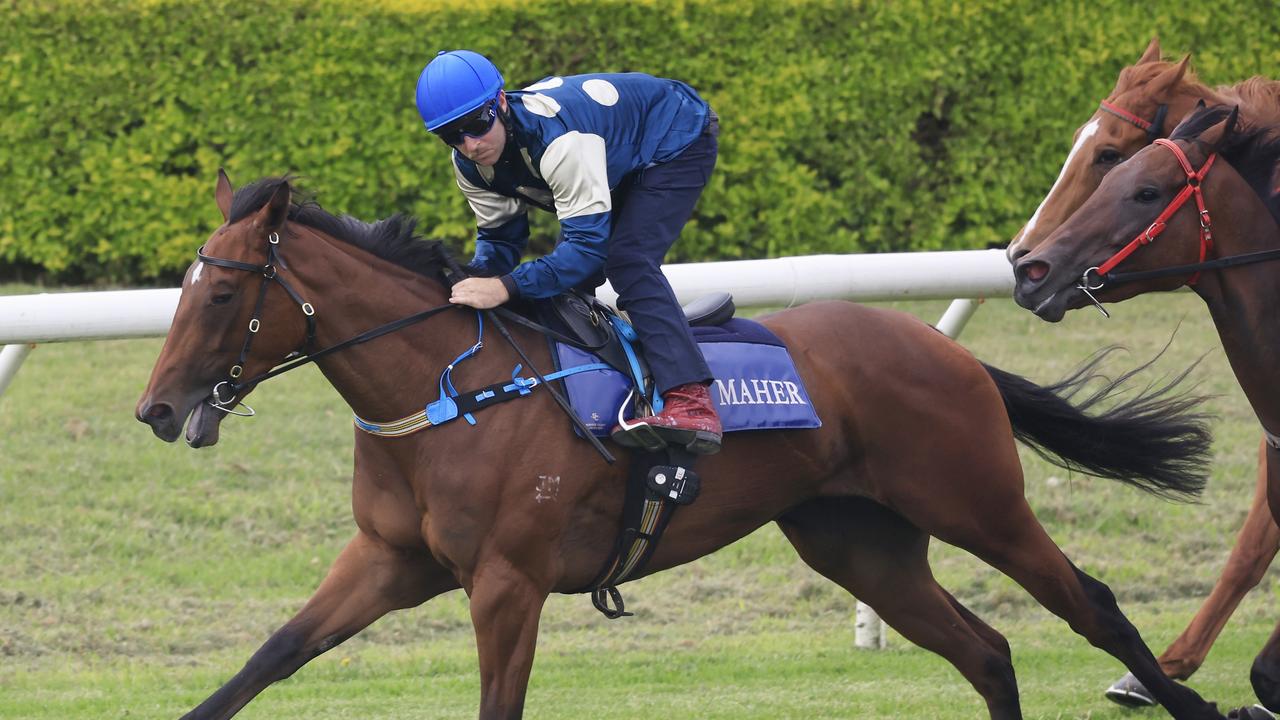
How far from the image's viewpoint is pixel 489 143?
3.85 metres

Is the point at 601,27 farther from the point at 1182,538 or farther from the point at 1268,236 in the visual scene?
the point at 1268,236

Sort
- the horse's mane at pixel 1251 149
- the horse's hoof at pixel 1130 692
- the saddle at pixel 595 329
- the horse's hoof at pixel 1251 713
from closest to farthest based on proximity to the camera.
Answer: the saddle at pixel 595 329 → the horse's mane at pixel 1251 149 → the horse's hoof at pixel 1251 713 → the horse's hoof at pixel 1130 692

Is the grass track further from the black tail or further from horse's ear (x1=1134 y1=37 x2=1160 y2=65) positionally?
horse's ear (x1=1134 y1=37 x2=1160 y2=65)

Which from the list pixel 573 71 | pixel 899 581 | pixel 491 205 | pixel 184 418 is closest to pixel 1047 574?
pixel 899 581

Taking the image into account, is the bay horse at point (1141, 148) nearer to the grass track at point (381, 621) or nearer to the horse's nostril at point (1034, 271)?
the grass track at point (381, 621)

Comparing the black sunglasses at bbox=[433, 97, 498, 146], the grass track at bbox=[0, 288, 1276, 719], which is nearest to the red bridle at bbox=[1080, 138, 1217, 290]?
the black sunglasses at bbox=[433, 97, 498, 146]

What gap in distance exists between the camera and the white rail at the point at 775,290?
4.50 meters

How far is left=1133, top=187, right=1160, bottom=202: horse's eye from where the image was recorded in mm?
4117

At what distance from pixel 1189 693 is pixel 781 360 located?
60.4 inches

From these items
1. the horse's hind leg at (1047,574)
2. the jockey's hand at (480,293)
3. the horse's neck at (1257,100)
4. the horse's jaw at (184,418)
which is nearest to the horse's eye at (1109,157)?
the horse's neck at (1257,100)

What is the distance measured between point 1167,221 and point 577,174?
1.55 m

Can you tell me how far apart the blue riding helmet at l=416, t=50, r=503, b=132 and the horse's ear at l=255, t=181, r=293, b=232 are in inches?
14.8

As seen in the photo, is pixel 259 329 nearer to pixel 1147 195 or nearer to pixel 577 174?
pixel 577 174

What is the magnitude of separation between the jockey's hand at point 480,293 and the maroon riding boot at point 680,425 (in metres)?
0.44
